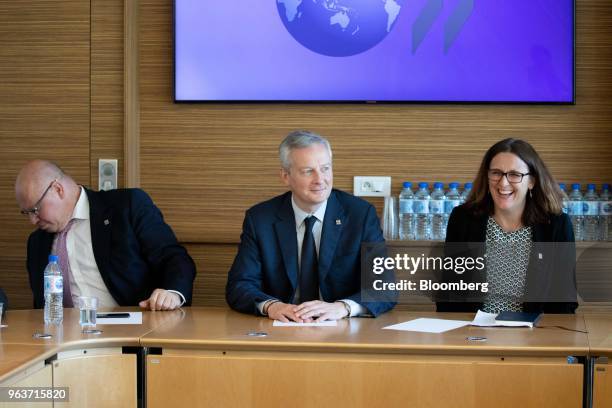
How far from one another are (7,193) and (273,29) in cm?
176

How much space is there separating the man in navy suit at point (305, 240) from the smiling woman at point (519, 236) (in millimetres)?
498

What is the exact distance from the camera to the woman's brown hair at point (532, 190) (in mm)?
3723

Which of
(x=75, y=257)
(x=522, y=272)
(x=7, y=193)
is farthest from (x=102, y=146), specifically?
(x=522, y=272)

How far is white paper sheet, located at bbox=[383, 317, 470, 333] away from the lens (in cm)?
309

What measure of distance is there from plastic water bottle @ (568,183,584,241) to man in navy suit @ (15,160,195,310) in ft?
6.51

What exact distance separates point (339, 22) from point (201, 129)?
0.95 m

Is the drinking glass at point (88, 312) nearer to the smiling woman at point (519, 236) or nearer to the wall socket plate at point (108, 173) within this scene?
the smiling woman at point (519, 236)

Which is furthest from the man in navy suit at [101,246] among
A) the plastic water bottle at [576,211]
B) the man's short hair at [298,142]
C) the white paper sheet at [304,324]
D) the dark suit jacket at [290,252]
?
the plastic water bottle at [576,211]

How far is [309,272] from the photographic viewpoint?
3.59m

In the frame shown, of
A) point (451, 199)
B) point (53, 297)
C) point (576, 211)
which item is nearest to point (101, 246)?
point (53, 297)

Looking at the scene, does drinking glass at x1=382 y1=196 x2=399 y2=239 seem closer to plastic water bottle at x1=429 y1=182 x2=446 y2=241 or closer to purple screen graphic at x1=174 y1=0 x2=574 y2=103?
plastic water bottle at x1=429 y1=182 x2=446 y2=241

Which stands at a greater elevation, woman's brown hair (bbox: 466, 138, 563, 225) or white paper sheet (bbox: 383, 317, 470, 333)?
woman's brown hair (bbox: 466, 138, 563, 225)

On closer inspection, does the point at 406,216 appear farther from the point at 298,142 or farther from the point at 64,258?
the point at 64,258

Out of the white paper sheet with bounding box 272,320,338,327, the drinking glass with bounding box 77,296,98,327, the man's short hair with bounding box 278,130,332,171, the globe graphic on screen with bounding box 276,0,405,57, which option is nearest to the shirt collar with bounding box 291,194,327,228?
the man's short hair with bounding box 278,130,332,171
